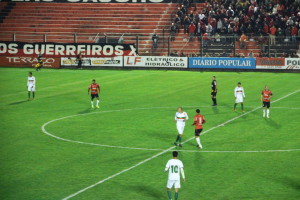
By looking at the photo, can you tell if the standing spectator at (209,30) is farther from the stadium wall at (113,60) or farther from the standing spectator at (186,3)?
the standing spectator at (186,3)

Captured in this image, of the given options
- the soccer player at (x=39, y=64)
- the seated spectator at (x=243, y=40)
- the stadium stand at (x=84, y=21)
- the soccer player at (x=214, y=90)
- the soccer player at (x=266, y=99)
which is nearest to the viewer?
the soccer player at (x=266, y=99)

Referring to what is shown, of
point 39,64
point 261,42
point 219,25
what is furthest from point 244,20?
point 39,64

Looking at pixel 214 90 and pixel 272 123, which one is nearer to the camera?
pixel 272 123

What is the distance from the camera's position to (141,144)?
28.5 m

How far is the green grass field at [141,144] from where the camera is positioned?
21.1 meters

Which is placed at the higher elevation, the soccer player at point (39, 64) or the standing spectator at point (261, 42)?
the standing spectator at point (261, 42)

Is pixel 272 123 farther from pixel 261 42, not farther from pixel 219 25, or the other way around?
pixel 219 25

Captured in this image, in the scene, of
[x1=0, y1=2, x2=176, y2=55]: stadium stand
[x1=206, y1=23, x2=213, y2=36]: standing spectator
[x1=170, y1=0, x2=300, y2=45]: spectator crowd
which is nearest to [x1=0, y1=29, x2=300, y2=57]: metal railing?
[x1=0, y1=2, x2=176, y2=55]: stadium stand

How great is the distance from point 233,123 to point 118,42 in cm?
3726

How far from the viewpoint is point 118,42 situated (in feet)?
227

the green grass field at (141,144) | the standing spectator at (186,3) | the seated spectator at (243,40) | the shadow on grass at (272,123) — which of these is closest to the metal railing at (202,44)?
the seated spectator at (243,40)

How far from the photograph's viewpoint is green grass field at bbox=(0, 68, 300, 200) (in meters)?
21.1

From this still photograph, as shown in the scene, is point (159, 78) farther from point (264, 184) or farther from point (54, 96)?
point (264, 184)

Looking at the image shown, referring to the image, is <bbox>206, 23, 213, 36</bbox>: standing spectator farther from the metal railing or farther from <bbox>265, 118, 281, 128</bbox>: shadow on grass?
<bbox>265, 118, 281, 128</bbox>: shadow on grass
